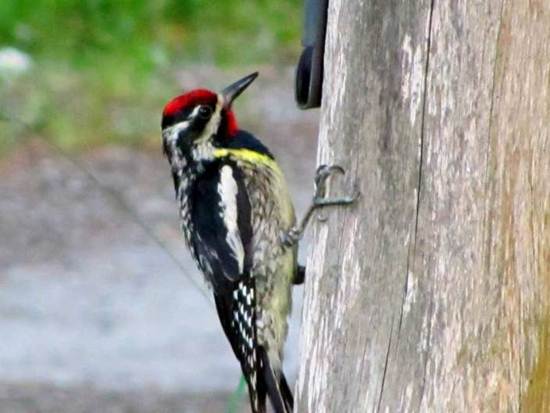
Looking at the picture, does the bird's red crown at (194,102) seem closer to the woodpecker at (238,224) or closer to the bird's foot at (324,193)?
the woodpecker at (238,224)

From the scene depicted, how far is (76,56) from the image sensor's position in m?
12.0

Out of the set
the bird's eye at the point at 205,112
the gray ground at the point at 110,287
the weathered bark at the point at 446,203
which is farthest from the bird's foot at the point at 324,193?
the gray ground at the point at 110,287

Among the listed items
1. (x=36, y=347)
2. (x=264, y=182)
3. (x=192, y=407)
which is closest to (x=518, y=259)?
(x=264, y=182)

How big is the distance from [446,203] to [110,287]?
18.9ft

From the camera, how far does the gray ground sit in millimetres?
7887

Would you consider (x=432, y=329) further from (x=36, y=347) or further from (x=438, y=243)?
(x=36, y=347)

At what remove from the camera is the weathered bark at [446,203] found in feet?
11.1

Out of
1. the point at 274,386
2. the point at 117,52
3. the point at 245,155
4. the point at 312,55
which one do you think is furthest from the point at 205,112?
the point at 117,52

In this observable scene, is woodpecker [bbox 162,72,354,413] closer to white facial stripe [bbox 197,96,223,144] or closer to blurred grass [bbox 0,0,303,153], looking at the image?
white facial stripe [bbox 197,96,223,144]

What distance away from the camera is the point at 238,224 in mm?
5402

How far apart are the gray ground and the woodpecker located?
4.86 feet

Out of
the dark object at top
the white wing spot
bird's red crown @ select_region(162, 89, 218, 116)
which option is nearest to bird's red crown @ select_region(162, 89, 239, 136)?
bird's red crown @ select_region(162, 89, 218, 116)

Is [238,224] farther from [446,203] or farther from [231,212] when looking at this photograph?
[446,203]

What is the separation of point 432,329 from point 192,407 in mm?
4270
